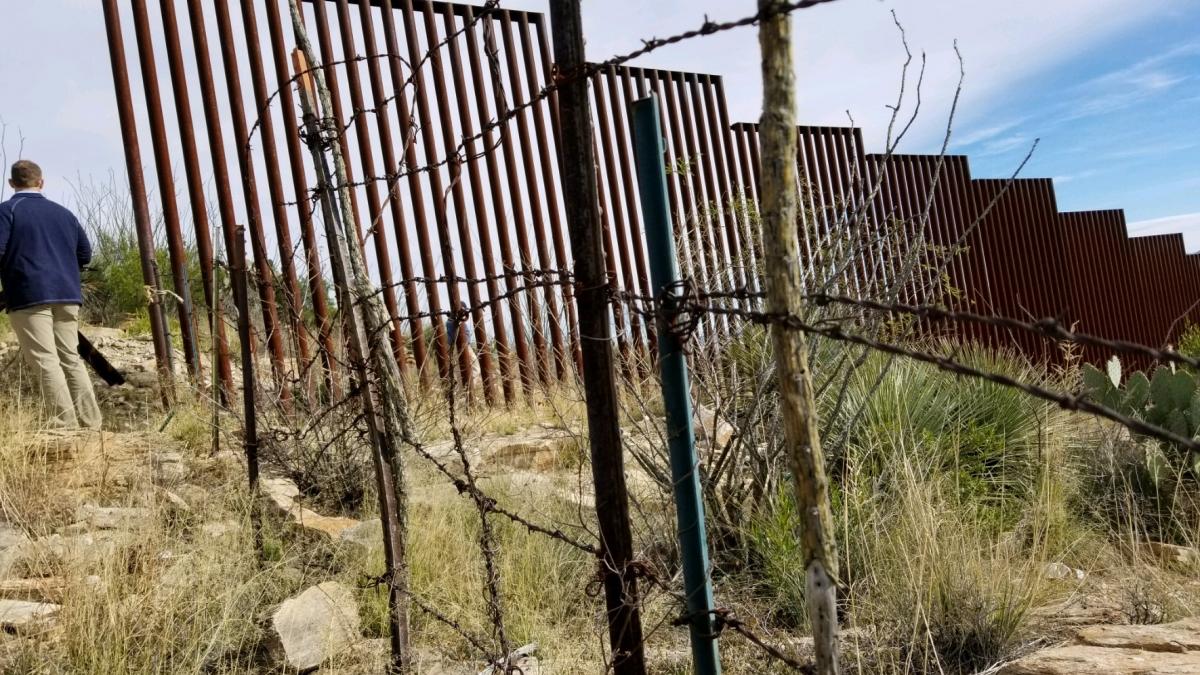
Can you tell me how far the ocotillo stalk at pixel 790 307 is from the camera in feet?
4.81

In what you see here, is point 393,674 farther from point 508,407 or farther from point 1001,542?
point 508,407

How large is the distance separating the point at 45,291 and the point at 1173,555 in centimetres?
625

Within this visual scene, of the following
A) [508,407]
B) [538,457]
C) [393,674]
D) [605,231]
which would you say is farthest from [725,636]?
[605,231]

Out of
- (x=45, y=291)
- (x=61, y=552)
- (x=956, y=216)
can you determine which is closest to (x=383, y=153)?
(x=45, y=291)

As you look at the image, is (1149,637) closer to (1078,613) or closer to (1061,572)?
(1078,613)

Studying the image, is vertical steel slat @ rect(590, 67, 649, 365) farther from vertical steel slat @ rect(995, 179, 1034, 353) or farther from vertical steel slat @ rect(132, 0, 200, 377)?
vertical steel slat @ rect(995, 179, 1034, 353)

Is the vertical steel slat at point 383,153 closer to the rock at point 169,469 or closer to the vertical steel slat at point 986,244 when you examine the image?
the rock at point 169,469

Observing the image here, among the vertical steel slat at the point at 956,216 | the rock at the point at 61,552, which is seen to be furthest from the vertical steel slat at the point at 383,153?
the vertical steel slat at the point at 956,216

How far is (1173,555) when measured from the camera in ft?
13.3

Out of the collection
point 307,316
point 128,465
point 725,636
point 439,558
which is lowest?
point 725,636

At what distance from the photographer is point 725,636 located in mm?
3260

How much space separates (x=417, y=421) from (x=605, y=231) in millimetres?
3064

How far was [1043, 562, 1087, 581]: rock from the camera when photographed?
3.72 metres

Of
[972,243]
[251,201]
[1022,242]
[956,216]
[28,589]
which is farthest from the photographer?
[1022,242]
